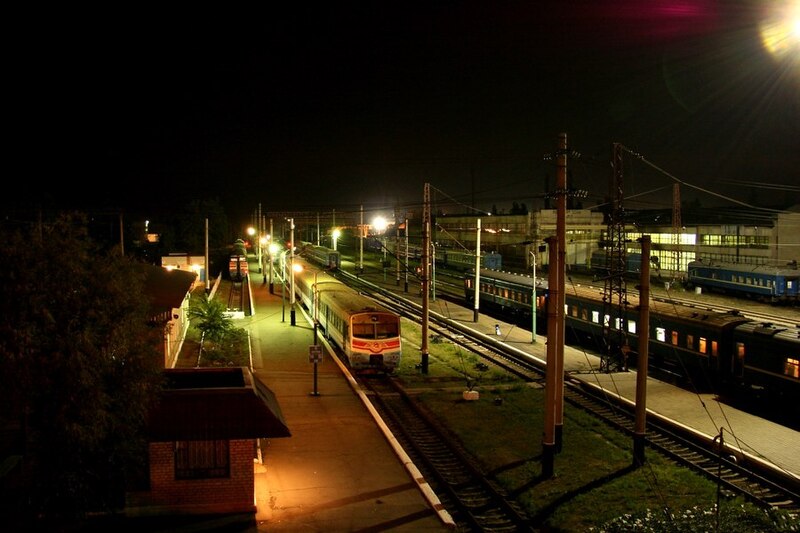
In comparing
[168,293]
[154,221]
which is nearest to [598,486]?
[168,293]

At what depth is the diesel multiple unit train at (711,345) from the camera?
20.3m

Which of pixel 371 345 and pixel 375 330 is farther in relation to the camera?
pixel 375 330

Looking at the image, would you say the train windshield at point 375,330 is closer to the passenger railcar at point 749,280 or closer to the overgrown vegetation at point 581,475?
the overgrown vegetation at point 581,475

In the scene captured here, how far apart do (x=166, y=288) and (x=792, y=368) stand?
20.3 metres

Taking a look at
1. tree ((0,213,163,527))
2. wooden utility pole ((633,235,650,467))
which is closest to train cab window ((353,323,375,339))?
wooden utility pole ((633,235,650,467))

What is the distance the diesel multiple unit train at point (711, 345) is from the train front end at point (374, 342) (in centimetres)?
821

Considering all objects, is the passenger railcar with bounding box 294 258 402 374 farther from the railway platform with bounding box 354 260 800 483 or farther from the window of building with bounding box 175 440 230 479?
the window of building with bounding box 175 440 230 479

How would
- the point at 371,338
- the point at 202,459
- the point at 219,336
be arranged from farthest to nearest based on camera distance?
the point at 219,336, the point at 371,338, the point at 202,459

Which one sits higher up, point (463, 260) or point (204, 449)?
point (463, 260)

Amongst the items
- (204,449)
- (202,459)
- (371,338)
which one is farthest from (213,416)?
(371,338)

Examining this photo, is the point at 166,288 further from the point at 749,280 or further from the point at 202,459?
the point at 749,280

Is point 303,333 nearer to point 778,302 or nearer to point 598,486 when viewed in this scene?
point 598,486

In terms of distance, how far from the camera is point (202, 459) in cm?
1223

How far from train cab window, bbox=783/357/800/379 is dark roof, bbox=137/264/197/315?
18618 millimetres
